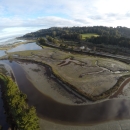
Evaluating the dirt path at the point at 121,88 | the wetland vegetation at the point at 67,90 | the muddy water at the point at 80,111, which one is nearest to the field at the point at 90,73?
the wetland vegetation at the point at 67,90

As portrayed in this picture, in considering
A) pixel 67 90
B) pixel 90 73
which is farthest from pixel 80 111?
pixel 90 73

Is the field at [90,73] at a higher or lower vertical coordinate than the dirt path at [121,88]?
higher

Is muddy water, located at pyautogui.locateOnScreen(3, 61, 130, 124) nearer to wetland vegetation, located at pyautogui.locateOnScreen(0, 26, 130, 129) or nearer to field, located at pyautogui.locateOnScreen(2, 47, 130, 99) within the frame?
wetland vegetation, located at pyautogui.locateOnScreen(0, 26, 130, 129)

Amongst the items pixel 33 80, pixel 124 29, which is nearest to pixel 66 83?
pixel 33 80

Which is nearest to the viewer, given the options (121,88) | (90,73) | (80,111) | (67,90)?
(80,111)

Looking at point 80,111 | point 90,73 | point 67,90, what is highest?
point 90,73

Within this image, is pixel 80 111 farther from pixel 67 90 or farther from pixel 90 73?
pixel 90 73

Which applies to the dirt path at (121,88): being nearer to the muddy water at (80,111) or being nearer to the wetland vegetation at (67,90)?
the wetland vegetation at (67,90)

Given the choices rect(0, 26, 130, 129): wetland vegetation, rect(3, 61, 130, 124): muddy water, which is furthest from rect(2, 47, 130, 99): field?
rect(3, 61, 130, 124): muddy water
